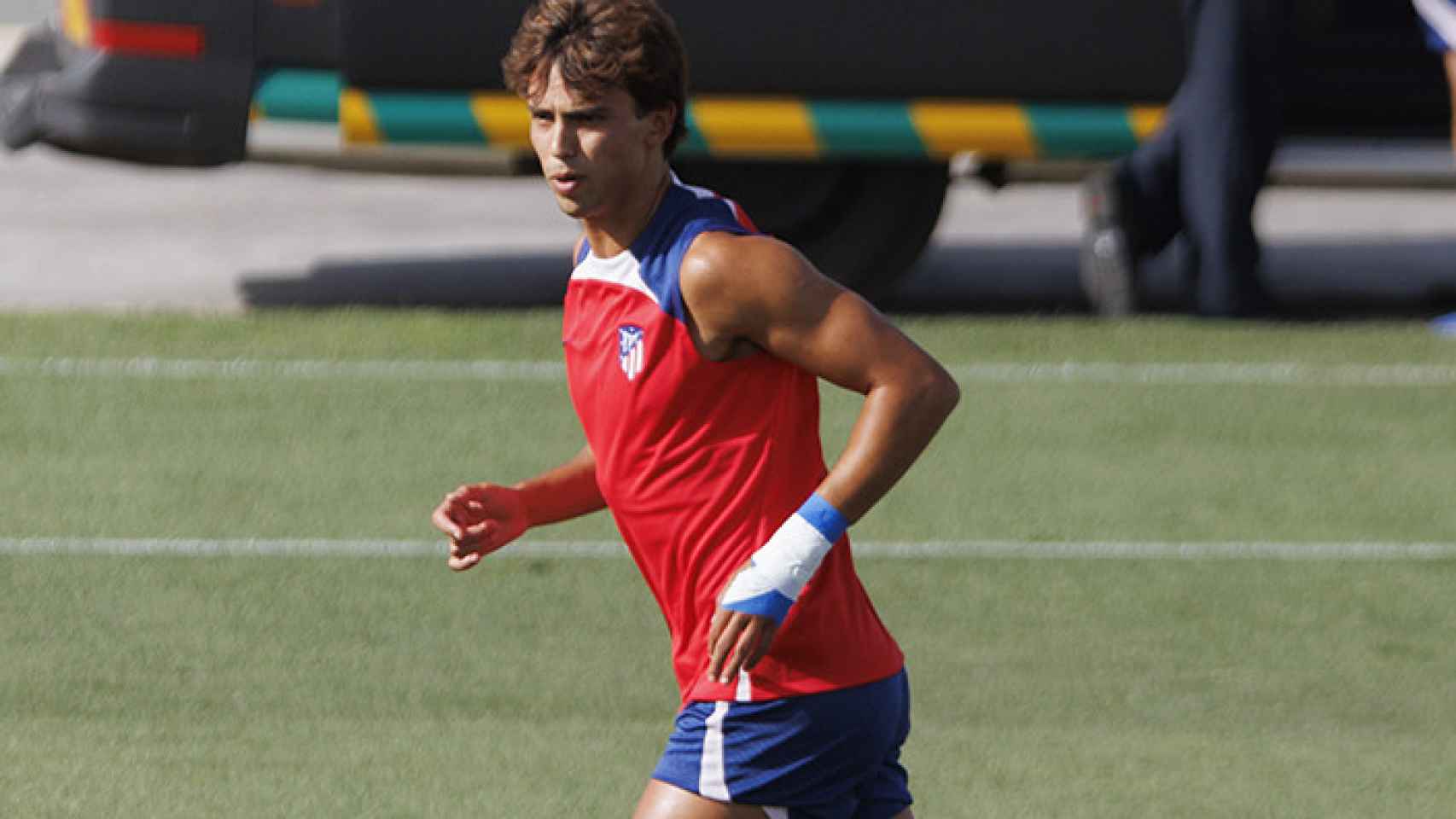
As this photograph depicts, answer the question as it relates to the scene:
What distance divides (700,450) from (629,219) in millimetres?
320

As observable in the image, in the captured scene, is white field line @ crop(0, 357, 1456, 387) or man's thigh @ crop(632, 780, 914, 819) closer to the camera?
man's thigh @ crop(632, 780, 914, 819)

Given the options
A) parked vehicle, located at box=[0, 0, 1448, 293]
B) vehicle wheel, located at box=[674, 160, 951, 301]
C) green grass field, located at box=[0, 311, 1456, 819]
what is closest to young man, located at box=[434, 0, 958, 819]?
green grass field, located at box=[0, 311, 1456, 819]

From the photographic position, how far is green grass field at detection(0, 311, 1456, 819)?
18.1ft

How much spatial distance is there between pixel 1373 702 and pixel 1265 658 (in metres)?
0.37

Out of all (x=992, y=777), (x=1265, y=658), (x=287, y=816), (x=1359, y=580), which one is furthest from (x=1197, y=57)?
(x=287, y=816)

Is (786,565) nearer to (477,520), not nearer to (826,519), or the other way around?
(826,519)

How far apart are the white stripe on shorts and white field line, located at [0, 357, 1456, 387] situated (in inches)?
222

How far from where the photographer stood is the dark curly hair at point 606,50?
3.61 meters

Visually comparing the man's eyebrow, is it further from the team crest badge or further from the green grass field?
the green grass field

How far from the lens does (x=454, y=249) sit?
12.3 meters

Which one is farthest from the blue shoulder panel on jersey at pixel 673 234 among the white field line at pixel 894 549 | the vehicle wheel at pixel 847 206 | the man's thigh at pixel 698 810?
the vehicle wheel at pixel 847 206

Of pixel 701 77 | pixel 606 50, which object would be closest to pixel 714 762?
pixel 606 50

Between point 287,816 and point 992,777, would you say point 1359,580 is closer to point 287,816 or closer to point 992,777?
point 992,777

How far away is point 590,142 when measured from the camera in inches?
143
